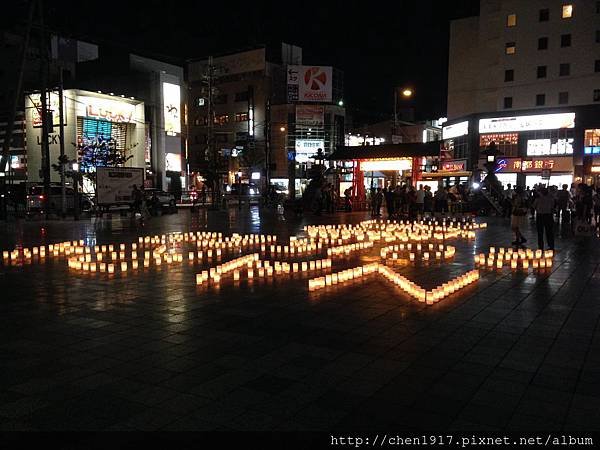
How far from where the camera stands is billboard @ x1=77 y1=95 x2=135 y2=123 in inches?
1921

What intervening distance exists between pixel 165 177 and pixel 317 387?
54.2m

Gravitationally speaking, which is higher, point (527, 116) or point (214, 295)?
point (527, 116)

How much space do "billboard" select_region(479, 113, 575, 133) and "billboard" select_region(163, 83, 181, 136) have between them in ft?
103

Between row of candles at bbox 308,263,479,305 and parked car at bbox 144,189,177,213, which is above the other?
parked car at bbox 144,189,177,213

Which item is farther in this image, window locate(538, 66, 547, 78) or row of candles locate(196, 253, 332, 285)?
window locate(538, 66, 547, 78)

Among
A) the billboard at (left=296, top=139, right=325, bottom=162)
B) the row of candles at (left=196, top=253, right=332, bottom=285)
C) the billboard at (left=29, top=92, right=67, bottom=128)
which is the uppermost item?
the billboard at (left=29, top=92, right=67, bottom=128)

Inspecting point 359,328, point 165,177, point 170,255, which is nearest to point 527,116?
point 165,177

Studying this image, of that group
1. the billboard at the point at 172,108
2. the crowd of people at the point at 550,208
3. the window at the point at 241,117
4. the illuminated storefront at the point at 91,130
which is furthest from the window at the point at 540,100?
the illuminated storefront at the point at 91,130

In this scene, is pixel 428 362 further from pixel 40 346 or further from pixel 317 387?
pixel 40 346

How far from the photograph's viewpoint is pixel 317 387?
4.88m

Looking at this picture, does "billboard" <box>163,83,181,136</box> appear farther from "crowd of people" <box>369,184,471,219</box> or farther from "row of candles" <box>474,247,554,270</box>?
"row of candles" <box>474,247,554,270</box>

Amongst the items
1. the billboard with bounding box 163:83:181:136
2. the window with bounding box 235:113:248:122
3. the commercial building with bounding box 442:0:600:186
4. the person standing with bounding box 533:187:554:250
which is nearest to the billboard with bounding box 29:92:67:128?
the billboard with bounding box 163:83:181:136

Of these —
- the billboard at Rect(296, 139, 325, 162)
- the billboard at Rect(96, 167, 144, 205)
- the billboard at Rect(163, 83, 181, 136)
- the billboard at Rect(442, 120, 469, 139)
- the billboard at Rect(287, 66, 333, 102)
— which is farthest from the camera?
the billboard at Rect(296, 139, 325, 162)

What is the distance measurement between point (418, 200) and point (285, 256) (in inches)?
580
